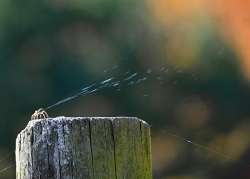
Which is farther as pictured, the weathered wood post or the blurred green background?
the blurred green background

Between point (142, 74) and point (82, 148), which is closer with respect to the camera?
point (82, 148)

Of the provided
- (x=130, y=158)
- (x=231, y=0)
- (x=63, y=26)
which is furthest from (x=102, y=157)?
(x=231, y=0)

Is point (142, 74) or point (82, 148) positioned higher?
point (142, 74)

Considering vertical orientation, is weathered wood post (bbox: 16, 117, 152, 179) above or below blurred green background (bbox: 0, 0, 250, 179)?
below

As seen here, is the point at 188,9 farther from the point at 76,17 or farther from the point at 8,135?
the point at 8,135
